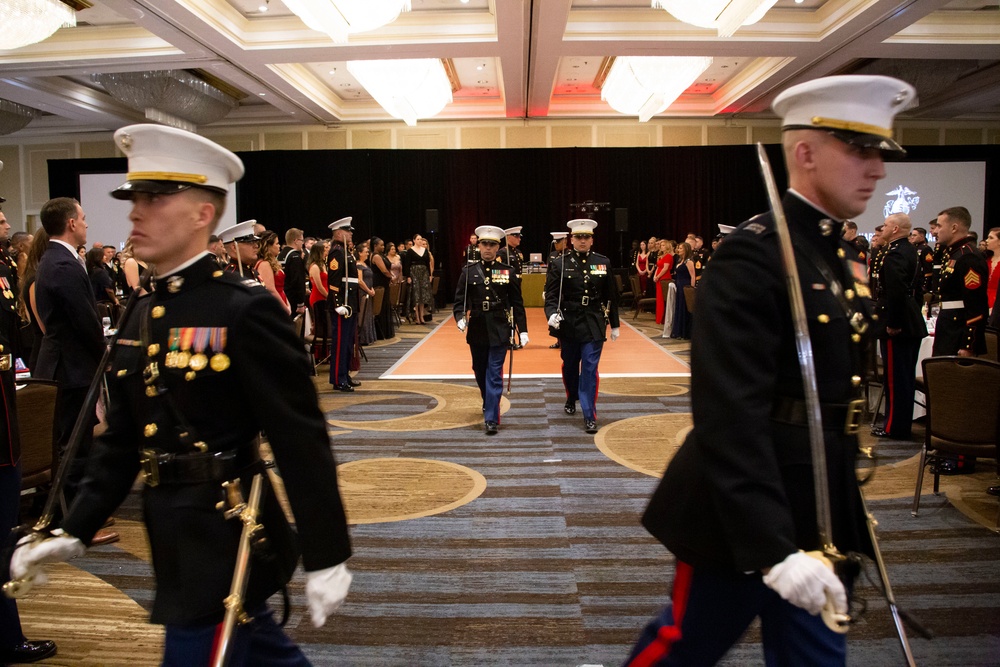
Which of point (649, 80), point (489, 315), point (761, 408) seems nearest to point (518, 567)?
point (761, 408)

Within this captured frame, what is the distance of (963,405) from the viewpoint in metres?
3.76

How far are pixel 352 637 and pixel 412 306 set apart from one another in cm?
1284

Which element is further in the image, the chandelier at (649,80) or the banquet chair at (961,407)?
the chandelier at (649,80)

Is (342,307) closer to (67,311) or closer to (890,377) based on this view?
(67,311)

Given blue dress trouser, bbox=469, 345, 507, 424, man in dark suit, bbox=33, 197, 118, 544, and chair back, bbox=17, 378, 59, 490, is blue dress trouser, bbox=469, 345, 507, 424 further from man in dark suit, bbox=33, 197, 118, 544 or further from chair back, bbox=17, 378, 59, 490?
chair back, bbox=17, 378, 59, 490

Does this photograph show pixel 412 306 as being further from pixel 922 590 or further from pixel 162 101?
pixel 922 590

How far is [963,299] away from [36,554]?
5.94m

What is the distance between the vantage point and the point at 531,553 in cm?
354

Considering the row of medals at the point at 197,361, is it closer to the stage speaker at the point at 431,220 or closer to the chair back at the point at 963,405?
the chair back at the point at 963,405

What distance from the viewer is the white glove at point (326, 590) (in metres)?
1.42

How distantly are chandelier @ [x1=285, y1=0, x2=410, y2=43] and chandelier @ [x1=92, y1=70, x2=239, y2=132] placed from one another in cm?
519

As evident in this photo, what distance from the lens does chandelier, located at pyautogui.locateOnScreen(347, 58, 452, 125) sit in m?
12.3

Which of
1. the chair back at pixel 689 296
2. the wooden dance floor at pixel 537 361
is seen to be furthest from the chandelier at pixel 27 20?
the chair back at pixel 689 296

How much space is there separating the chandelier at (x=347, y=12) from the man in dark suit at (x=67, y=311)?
519 cm
